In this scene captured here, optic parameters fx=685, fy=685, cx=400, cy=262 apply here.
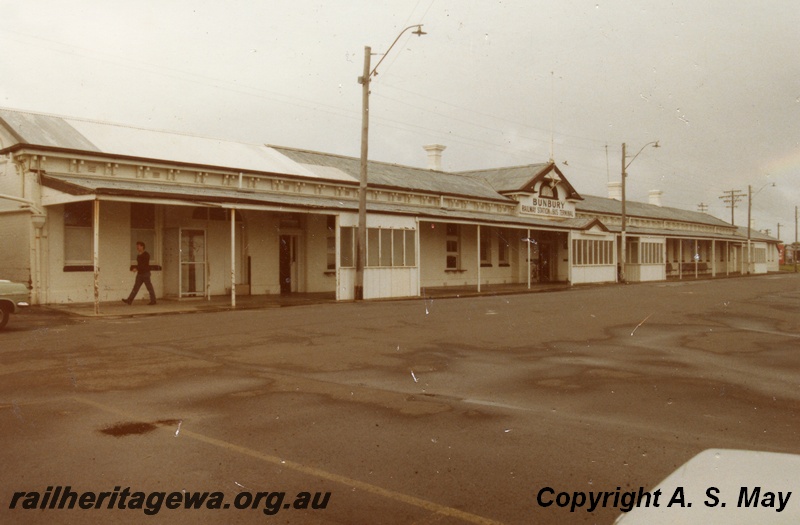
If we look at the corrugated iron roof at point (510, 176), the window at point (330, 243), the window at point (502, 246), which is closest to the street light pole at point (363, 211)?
the window at point (330, 243)

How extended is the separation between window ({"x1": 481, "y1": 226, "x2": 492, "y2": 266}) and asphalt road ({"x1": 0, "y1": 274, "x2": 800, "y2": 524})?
2164 cm

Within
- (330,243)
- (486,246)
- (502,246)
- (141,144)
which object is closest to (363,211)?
(330,243)

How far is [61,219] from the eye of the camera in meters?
18.9

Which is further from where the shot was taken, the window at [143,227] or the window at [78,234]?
the window at [143,227]

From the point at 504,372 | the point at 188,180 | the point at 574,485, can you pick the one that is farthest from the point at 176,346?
the point at 188,180

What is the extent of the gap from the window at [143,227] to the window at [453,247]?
612 inches

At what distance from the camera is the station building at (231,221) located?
61.4ft

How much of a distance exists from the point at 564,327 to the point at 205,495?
11.3 m

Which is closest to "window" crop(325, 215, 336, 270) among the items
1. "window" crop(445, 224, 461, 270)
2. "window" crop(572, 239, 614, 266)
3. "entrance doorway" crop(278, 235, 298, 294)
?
"entrance doorway" crop(278, 235, 298, 294)

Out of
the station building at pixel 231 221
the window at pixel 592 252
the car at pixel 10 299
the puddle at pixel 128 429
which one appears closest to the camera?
the puddle at pixel 128 429

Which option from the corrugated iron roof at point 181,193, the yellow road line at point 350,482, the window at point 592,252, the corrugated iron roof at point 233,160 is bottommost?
the yellow road line at point 350,482

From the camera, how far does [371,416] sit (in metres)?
6.53

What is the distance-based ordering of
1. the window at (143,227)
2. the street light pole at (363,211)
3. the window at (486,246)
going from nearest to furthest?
1. the window at (143,227)
2. the street light pole at (363,211)
3. the window at (486,246)

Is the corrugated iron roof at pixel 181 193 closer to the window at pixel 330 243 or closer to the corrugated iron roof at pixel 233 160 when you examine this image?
the corrugated iron roof at pixel 233 160
